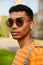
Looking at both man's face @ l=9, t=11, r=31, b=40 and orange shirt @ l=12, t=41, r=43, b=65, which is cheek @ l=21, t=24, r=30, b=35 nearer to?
man's face @ l=9, t=11, r=31, b=40

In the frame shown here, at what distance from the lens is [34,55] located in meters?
2.31

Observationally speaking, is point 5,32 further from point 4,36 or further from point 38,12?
point 38,12

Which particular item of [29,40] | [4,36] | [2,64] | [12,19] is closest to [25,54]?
[29,40]

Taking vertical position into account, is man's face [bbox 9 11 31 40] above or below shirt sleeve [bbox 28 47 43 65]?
above

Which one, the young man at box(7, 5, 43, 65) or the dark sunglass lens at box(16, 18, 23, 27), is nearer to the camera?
the young man at box(7, 5, 43, 65)

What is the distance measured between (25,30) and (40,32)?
25.6 m

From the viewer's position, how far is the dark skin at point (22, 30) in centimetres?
Answer: 246

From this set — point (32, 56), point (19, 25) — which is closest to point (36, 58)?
point (32, 56)

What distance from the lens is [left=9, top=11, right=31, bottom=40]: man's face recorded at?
96.8 inches

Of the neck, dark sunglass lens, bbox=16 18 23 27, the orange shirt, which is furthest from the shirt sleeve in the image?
dark sunglass lens, bbox=16 18 23 27

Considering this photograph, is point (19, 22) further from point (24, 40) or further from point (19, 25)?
point (24, 40)

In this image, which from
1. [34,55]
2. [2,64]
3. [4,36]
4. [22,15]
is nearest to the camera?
[34,55]

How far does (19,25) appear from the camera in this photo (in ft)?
A: 8.25

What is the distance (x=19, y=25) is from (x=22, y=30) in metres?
0.05
